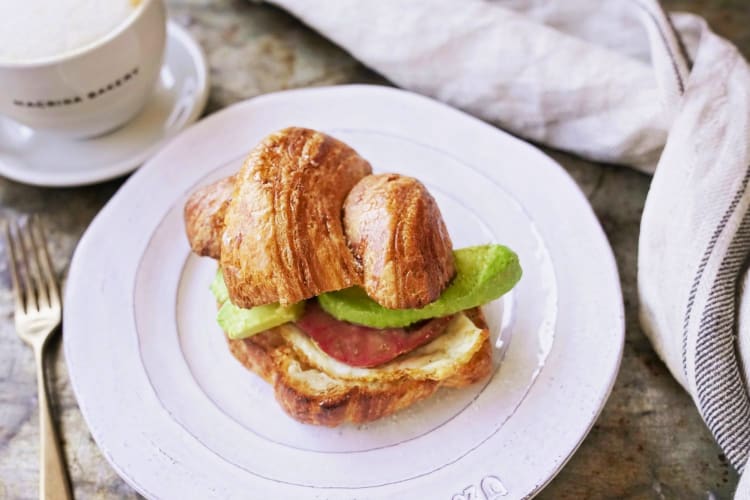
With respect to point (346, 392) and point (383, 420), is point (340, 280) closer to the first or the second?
point (346, 392)

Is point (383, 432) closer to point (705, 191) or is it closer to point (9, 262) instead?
point (705, 191)

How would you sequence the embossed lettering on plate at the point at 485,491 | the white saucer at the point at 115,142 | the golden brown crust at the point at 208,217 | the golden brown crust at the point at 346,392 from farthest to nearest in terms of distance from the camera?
1. the white saucer at the point at 115,142
2. the golden brown crust at the point at 208,217
3. the golden brown crust at the point at 346,392
4. the embossed lettering on plate at the point at 485,491

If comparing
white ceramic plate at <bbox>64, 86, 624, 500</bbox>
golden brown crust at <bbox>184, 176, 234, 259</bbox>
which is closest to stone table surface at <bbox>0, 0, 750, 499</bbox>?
white ceramic plate at <bbox>64, 86, 624, 500</bbox>

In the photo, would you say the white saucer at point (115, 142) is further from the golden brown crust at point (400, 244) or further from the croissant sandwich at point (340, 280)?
the golden brown crust at point (400, 244)

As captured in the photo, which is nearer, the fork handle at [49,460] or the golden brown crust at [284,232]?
the golden brown crust at [284,232]

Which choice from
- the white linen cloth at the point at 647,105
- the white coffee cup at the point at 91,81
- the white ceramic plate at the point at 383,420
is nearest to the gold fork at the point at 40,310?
the white ceramic plate at the point at 383,420

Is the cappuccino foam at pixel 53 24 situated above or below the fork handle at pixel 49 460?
above
